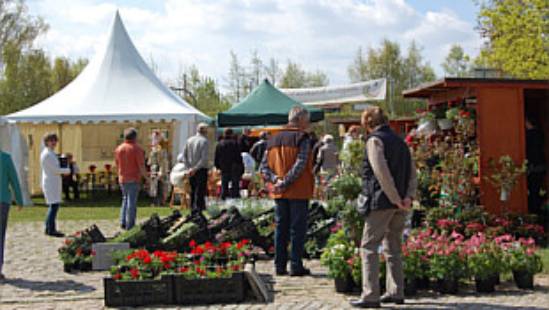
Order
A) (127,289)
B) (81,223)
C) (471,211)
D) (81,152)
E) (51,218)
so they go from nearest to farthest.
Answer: (127,289)
(471,211)
(51,218)
(81,223)
(81,152)

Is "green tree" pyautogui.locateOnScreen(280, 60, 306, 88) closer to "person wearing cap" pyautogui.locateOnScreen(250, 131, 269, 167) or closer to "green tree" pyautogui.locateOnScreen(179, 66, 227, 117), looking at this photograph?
"green tree" pyautogui.locateOnScreen(179, 66, 227, 117)

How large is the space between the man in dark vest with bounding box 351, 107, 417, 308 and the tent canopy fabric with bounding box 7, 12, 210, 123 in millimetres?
12310

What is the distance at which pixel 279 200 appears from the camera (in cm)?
782

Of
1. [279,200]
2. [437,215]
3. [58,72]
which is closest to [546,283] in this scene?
[279,200]

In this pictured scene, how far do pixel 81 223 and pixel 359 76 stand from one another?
133 feet

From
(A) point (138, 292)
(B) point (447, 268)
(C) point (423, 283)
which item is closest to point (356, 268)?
(C) point (423, 283)

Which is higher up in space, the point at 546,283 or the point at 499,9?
the point at 499,9

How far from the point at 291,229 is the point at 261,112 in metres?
10.0

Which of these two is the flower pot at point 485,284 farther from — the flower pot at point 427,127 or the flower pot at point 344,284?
the flower pot at point 427,127

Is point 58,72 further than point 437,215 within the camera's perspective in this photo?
Yes

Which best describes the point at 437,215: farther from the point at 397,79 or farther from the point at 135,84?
the point at 397,79

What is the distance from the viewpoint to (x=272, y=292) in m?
7.10

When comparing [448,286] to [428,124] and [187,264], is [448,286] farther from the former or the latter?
[428,124]

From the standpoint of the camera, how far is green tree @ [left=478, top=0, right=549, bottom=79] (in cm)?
1977
